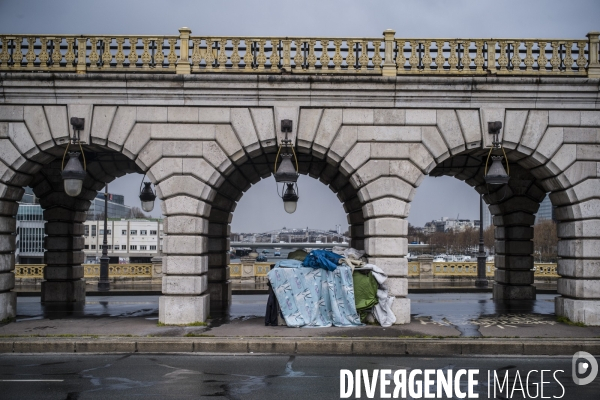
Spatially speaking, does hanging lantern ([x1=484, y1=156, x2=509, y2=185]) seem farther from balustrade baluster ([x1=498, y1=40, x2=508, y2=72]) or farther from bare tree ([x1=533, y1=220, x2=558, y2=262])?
bare tree ([x1=533, y1=220, x2=558, y2=262])

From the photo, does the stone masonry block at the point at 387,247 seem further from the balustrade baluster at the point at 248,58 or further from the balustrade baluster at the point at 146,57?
the balustrade baluster at the point at 146,57

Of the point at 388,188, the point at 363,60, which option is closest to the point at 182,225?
the point at 388,188

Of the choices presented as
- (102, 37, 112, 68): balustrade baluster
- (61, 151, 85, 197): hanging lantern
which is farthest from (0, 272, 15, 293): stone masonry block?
(102, 37, 112, 68): balustrade baluster

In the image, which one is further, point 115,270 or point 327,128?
point 115,270

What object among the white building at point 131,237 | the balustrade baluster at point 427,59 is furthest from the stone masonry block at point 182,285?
the white building at point 131,237

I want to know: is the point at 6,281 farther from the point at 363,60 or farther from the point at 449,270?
the point at 449,270

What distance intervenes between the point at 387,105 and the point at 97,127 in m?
7.07

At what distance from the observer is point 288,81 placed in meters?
15.6

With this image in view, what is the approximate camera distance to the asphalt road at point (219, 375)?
9.37 metres

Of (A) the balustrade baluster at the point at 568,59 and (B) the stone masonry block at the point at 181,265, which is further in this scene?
(A) the balustrade baluster at the point at 568,59

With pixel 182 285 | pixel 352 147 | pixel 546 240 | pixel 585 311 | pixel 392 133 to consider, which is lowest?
pixel 546 240

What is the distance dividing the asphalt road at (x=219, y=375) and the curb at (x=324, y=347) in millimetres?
414

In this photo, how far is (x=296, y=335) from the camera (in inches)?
546

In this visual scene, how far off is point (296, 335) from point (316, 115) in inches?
210
